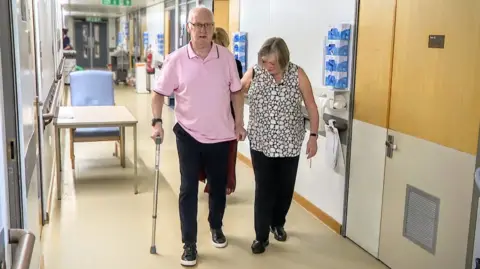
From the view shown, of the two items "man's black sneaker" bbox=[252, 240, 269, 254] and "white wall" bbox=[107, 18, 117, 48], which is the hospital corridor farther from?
"white wall" bbox=[107, 18, 117, 48]

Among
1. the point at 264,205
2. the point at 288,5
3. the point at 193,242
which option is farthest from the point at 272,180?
the point at 288,5

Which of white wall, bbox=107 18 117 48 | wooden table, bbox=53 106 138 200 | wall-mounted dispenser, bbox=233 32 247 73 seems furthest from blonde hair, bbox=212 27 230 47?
white wall, bbox=107 18 117 48

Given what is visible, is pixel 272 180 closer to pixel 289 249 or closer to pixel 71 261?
pixel 289 249

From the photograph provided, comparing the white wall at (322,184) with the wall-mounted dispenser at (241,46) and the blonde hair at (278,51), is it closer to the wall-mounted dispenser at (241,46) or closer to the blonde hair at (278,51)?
the blonde hair at (278,51)

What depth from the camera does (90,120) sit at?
193 inches

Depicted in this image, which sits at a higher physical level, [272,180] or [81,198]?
[272,180]

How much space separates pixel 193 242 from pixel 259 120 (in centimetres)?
89

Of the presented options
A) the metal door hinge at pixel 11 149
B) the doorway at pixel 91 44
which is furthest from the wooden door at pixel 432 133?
the doorway at pixel 91 44

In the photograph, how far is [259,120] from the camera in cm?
342

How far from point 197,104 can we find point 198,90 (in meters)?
0.09

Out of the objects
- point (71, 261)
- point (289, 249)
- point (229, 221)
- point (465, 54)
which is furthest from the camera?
point (229, 221)

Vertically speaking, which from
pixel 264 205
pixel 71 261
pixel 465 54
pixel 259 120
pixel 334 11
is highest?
pixel 334 11

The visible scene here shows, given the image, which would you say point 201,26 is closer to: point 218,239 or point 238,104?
point 238,104

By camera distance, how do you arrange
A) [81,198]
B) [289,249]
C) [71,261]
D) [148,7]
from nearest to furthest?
[71,261] → [289,249] → [81,198] → [148,7]
